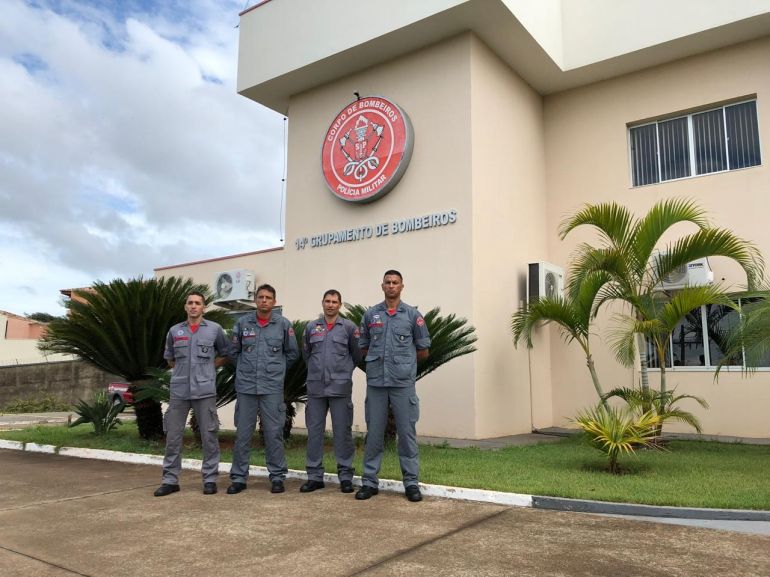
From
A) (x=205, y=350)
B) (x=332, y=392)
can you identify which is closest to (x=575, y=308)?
(x=332, y=392)

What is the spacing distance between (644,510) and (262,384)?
3.35 metres

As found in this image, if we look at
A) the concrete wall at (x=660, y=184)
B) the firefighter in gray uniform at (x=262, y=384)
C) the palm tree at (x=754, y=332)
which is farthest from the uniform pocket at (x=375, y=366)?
the concrete wall at (x=660, y=184)

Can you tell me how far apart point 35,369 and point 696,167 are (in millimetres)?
22579

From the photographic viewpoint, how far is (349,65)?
37.3ft

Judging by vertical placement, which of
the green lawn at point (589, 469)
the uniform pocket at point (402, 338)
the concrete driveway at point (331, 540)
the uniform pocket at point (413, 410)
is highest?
the uniform pocket at point (402, 338)

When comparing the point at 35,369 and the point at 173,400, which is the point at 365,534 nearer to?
the point at 173,400

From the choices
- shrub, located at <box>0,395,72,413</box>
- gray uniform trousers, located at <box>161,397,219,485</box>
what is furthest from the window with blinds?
shrub, located at <box>0,395,72,413</box>

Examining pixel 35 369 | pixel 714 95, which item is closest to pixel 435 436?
pixel 714 95

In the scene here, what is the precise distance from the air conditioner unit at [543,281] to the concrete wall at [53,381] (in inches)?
663

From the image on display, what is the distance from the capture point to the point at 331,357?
5891mm

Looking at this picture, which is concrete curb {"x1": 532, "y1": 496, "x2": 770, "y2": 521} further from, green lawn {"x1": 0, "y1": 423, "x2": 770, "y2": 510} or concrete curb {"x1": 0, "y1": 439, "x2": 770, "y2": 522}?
green lawn {"x1": 0, "y1": 423, "x2": 770, "y2": 510}

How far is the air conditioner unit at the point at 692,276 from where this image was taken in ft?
31.4

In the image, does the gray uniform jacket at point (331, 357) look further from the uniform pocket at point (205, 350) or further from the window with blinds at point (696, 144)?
the window with blinds at point (696, 144)

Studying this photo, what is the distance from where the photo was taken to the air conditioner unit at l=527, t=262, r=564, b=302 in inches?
414
